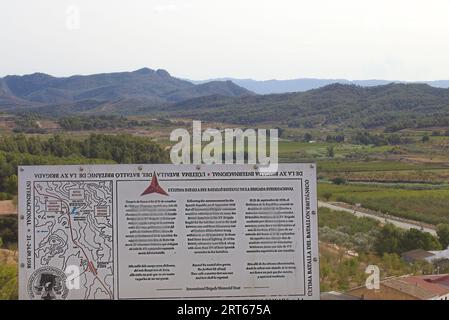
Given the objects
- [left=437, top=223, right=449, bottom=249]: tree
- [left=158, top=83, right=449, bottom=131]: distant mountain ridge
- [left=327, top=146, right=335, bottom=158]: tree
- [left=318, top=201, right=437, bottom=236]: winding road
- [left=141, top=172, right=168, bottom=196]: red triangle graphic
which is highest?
[left=158, top=83, right=449, bottom=131]: distant mountain ridge

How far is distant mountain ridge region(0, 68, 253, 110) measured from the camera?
16100 cm

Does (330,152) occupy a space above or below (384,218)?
above

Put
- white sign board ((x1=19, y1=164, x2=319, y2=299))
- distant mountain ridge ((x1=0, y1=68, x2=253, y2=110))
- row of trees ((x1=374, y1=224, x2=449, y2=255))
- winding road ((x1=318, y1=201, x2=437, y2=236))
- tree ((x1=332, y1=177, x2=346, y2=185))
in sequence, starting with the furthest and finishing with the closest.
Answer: distant mountain ridge ((x1=0, y1=68, x2=253, y2=110)) → tree ((x1=332, y1=177, x2=346, y2=185)) → winding road ((x1=318, y1=201, x2=437, y2=236)) → row of trees ((x1=374, y1=224, x2=449, y2=255)) → white sign board ((x1=19, y1=164, x2=319, y2=299))

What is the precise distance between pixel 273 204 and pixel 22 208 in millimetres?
1999

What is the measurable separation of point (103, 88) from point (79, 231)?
17065cm

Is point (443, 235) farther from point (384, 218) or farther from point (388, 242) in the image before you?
point (384, 218)

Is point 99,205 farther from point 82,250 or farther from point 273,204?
point 273,204

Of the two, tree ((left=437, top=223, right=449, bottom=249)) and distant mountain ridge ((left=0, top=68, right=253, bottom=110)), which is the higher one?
distant mountain ridge ((left=0, top=68, right=253, bottom=110))

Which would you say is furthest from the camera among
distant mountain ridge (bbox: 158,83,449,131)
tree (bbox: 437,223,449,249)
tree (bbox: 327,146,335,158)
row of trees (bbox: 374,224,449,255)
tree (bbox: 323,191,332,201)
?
distant mountain ridge (bbox: 158,83,449,131)

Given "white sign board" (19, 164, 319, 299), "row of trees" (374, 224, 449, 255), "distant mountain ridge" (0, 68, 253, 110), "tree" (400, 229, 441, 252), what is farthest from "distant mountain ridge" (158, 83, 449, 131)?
"white sign board" (19, 164, 319, 299)

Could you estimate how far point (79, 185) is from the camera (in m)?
4.62

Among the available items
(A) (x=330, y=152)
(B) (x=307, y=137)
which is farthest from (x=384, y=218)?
(B) (x=307, y=137)

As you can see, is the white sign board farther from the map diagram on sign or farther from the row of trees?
the row of trees

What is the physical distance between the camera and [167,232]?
14.8ft
